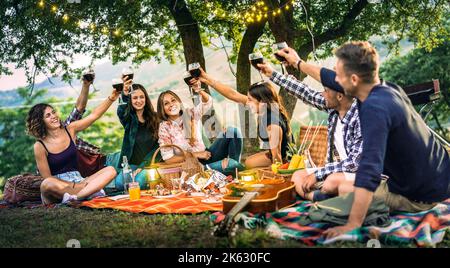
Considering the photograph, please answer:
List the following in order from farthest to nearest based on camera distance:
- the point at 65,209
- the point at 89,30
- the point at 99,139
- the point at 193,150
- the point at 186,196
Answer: the point at 99,139
the point at 89,30
the point at 193,150
the point at 186,196
the point at 65,209

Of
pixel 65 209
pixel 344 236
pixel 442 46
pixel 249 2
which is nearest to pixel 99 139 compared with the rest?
pixel 442 46

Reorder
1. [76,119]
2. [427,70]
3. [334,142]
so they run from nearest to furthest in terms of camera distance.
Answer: [334,142]
[76,119]
[427,70]

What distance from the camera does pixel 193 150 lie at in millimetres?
5344

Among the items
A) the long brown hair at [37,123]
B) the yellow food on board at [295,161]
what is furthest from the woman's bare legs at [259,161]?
the long brown hair at [37,123]

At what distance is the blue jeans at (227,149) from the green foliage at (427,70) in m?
10.4

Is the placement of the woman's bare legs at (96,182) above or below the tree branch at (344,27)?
below

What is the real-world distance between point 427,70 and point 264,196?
12.4 metres

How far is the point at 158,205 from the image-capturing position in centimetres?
429

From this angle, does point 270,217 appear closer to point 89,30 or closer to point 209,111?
point 209,111

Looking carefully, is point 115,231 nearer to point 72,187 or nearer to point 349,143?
point 72,187

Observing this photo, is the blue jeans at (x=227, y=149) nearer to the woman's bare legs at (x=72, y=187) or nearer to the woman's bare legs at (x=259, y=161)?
the woman's bare legs at (x=259, y=161)

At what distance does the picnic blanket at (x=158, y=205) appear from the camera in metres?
4.06

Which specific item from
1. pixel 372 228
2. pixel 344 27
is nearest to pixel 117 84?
pixel 372 228
